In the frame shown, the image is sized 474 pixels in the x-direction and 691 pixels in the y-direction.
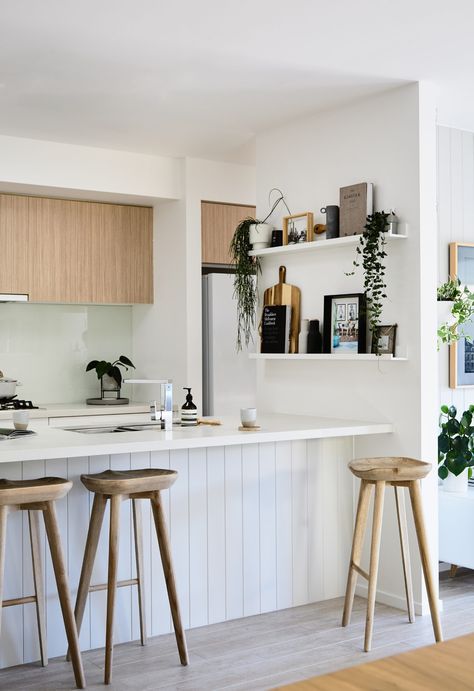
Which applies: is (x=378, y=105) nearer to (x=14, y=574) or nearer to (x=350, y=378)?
(x=350, y=378)

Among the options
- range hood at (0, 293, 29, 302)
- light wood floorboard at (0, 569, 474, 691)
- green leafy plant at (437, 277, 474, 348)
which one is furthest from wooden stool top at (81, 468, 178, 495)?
range hood at (0, 293, 29, 302)

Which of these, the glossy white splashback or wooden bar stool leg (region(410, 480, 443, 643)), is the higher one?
the glossy white splashback

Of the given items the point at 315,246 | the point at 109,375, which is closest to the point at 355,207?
the point at 315,246

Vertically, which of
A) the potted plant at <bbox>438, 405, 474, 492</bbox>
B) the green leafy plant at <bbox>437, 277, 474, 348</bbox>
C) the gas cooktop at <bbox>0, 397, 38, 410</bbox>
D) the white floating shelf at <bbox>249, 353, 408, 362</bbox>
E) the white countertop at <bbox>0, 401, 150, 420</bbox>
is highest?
the green leafy plant at <bbox>437, 277, 474, 348</bbox>

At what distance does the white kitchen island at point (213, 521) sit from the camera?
3328 mm

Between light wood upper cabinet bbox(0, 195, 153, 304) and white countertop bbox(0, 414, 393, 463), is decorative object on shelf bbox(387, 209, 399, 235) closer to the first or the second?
white countertop bbox(0, 414, 393, 463)

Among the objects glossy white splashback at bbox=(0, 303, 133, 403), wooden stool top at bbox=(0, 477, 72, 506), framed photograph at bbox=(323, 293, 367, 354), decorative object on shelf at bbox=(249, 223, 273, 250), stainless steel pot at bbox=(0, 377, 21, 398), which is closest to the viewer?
wooden stool top at bbox=(0, 477, 72, 506)

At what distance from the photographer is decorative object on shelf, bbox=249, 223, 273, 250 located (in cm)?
473

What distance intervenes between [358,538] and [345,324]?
3.74 feet

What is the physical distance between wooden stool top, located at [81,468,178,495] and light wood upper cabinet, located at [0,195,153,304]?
2.42 metres

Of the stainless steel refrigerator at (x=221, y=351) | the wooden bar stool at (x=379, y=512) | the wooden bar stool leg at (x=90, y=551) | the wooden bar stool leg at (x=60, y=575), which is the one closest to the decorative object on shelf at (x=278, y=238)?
the stainless steel refrigerator at (x=221, y=351)

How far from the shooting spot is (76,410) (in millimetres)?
5340

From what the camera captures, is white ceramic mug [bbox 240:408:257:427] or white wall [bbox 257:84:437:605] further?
white wall [bbox 257:84:437:605]

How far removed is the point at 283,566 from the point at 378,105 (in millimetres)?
2358
